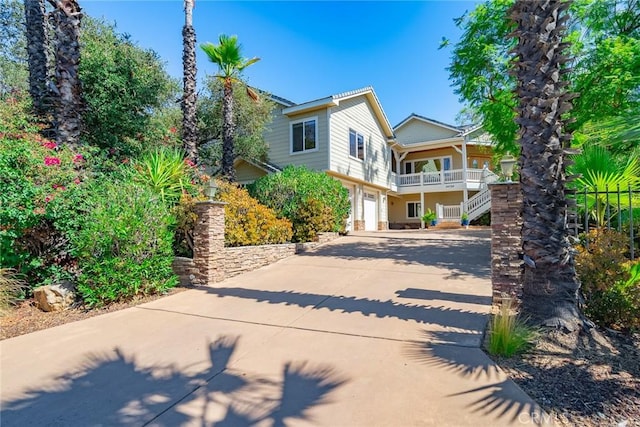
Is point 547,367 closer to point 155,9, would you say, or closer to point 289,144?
point 155,9

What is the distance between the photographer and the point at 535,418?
2604 millimetres

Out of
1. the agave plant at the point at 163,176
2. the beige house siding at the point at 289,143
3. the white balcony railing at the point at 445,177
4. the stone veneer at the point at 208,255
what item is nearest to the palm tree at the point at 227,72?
the beige house siding at the point at 289,143

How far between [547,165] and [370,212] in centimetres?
1643

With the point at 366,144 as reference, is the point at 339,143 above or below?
below

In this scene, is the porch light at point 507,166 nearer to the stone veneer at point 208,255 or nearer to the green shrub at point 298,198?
the stone veneer at point 208,255

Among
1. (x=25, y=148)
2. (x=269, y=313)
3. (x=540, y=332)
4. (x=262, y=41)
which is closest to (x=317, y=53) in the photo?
(x=262, y=41)

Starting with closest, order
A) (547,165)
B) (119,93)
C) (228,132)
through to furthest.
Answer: (547,165), (119,93), (228,132)

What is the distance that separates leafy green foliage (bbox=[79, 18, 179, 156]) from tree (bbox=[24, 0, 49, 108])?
978 mm

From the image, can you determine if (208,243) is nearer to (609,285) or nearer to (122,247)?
(122,247)

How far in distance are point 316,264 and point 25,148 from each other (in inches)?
262

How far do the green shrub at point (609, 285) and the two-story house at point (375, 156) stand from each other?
11.4 metres

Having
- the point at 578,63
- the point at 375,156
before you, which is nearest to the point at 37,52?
the point at 578,63

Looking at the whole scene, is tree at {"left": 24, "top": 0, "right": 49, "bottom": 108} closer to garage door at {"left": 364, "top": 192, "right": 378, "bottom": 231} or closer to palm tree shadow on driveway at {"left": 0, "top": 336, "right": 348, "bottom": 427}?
palm tree shadow on driveway at {"left": 0, "top": 336, "right": 348, "bottom": 427}

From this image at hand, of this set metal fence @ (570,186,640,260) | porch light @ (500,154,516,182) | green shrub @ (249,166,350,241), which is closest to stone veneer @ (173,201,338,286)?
green shrub @ (249,166,350,241)
